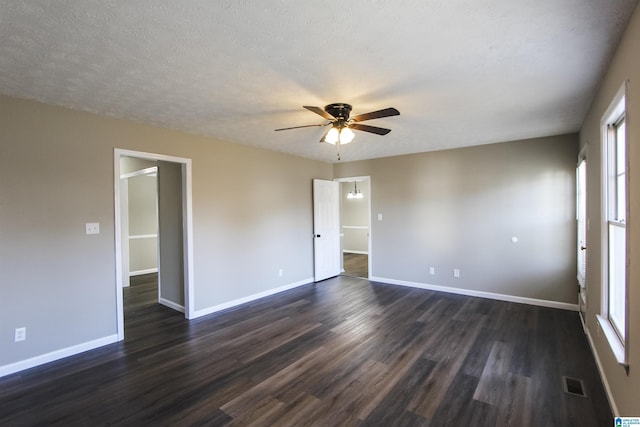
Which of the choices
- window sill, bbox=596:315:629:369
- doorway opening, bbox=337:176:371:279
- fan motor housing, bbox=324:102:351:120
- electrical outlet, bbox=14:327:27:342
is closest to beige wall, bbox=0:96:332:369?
electrical outlet, bbox=14:327:27:342

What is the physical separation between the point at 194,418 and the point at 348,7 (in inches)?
111

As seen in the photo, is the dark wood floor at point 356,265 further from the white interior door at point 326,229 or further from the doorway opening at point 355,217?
the white interior door at point 326,229

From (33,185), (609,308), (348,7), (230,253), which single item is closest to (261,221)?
Result: (230,253)

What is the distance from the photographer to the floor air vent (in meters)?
2.37

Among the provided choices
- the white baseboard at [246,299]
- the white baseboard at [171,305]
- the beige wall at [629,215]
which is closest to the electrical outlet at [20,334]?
the white baseboard at [246,299]

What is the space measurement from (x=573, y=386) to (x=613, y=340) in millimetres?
621

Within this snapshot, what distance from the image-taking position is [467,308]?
173 inches

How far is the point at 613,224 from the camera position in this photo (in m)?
2.28

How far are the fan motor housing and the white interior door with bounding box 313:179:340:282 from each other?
122 inches

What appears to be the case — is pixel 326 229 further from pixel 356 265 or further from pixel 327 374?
pixel 327 374

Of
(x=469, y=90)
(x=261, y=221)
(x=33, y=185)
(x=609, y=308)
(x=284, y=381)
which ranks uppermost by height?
(x=469, y=90)

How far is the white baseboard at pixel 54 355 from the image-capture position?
2.74 meters

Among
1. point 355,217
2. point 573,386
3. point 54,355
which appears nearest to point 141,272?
point 54,355

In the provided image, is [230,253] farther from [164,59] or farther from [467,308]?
[467,308]
